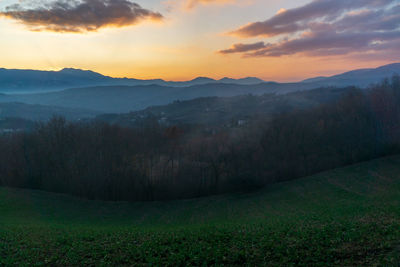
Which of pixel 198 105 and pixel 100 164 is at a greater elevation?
pixel 198 105

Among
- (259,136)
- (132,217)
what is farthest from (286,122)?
(132,217)

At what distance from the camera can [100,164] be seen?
40.3m

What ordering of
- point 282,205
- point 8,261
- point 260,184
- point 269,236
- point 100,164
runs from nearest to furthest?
point 8,261
point 269,236
point 282,205
point 260,184
point 100,164

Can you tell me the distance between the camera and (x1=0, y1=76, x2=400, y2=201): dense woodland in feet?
128

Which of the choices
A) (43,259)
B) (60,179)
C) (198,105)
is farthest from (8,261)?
(198,105)

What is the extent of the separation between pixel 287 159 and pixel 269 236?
1448 inches

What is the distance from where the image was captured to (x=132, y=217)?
28750mm

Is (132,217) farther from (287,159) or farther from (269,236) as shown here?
(287,159)

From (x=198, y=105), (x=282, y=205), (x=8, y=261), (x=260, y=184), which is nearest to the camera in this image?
(x=8, y=261)

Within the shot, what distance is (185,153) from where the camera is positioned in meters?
46.4

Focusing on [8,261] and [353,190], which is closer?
[8,261]

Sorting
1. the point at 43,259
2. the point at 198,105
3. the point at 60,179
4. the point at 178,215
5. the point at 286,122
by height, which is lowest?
the point at 178,215

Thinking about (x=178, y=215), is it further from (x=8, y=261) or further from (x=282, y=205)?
(x=8, y=261)

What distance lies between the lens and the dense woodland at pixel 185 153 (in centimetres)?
3912
